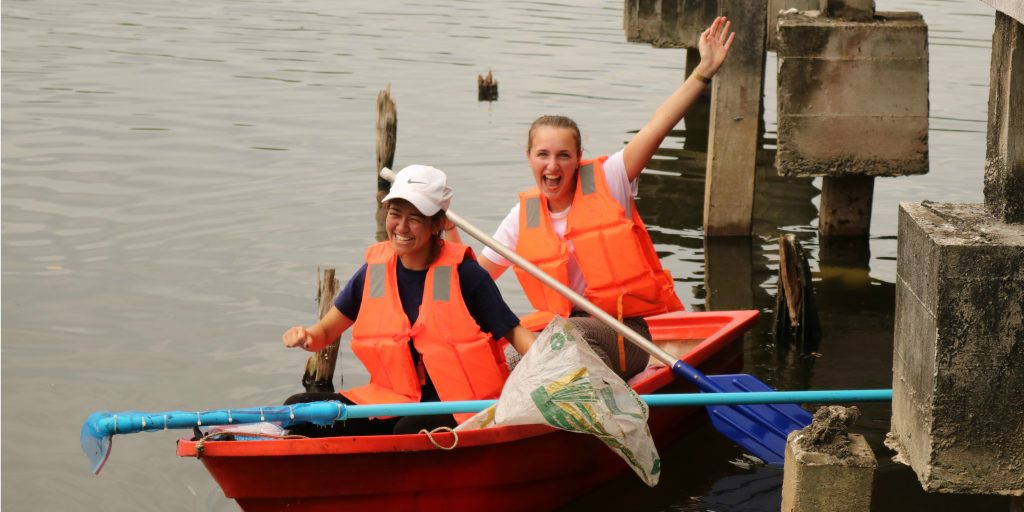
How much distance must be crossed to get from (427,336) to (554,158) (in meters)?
1.09

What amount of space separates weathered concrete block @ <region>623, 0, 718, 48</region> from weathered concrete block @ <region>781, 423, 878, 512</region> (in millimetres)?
11385

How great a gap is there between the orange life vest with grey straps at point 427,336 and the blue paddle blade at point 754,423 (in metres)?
1.29

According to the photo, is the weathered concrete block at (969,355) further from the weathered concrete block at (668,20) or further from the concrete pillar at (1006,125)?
Answer: the weathered concrete block at (668,20)

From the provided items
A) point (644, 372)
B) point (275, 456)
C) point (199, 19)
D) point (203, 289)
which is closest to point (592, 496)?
point (644, 372)

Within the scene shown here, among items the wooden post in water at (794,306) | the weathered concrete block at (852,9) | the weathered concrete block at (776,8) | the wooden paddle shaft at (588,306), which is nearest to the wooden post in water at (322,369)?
the wooden paddle shaft at (588,306)

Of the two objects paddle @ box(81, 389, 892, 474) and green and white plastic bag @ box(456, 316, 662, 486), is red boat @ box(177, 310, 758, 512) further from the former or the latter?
green and white plastic bag @ box(456, 316, 662, 486)

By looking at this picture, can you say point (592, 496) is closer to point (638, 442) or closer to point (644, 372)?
point (644, 372)

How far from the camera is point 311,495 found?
17.0 feet

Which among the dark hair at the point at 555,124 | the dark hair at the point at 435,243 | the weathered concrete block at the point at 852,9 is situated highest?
the weathered concrete block at the point at 852,9

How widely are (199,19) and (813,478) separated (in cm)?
2032

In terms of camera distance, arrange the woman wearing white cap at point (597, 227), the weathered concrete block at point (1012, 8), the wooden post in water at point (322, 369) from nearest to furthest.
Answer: the weathered concrete block at point (1012, 8) → the woman wearing white cap at point (597, 227) → the wooden post in water at point (322, 369)

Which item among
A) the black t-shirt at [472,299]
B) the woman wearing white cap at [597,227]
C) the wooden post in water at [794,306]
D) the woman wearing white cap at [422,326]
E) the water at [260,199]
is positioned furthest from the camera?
the wooden post in water at [794,306]

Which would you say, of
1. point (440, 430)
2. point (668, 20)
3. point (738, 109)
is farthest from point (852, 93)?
point (668, 20)

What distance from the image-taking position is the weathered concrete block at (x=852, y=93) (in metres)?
8.92
